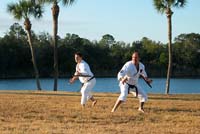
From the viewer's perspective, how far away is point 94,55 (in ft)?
352

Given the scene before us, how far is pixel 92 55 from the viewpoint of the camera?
106938mm

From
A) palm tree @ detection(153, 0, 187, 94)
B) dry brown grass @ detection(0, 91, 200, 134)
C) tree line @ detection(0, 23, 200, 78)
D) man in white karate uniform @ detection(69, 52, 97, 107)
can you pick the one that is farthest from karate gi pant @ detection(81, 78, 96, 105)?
tree line @ detection(0, 23, 200, 78)

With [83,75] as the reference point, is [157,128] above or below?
below

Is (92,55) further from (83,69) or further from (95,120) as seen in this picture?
(95,120)

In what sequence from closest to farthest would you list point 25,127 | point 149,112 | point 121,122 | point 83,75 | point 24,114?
point 25,127, point 121,122, point 24,114, point 149,112, point 83,75

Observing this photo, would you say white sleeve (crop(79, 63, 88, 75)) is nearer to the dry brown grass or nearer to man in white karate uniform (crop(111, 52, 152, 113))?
the dry brown grass

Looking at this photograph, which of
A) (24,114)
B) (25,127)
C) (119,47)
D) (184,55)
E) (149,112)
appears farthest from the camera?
(119,47)

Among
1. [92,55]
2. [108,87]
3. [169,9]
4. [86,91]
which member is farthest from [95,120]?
[92,55]

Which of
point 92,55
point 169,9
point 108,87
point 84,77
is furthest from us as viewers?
point 92,55

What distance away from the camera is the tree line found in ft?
313

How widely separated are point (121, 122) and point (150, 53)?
93.8m

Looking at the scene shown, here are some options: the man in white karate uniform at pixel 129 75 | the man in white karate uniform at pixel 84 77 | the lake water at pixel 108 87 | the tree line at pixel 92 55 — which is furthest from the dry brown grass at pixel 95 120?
the tree line at pixel 92 55

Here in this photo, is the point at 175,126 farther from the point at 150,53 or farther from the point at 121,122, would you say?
the point at 150,53

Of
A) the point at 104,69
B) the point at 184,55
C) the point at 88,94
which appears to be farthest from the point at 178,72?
the point at 88,94
